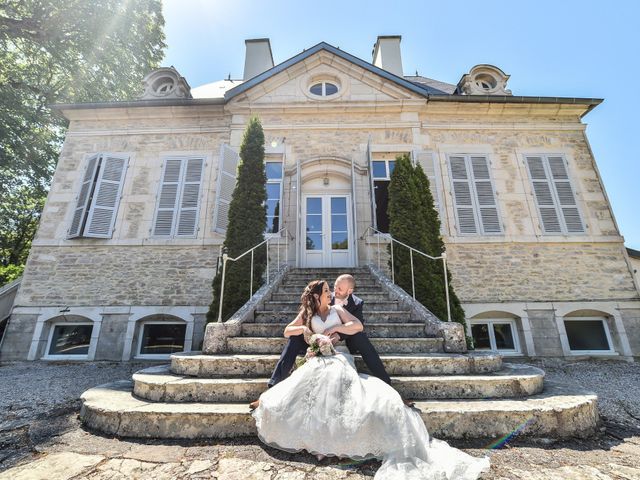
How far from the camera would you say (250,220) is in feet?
19.0

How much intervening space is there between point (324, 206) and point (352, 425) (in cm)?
573

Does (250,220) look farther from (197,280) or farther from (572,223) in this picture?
(572,223)

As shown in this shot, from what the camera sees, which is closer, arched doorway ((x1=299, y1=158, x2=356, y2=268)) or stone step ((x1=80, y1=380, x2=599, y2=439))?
stone step ((x1=80, y1=380, x2=599, y2=439))

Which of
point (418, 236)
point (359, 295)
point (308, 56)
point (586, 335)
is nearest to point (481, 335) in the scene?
point (586, 335)

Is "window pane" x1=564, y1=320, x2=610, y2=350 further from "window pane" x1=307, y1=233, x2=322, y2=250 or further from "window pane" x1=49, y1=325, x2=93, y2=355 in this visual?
"window pane" x1=49, y1=325, x2=93, y2=355

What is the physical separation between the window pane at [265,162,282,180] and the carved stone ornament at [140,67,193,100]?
11.5 feet

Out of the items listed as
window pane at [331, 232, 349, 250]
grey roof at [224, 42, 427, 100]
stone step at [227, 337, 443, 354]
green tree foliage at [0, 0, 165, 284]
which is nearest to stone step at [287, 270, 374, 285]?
window pane at [331, 232, 349, 250]

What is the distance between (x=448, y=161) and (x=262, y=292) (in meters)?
5.61

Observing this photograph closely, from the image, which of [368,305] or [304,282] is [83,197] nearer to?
[304,282]

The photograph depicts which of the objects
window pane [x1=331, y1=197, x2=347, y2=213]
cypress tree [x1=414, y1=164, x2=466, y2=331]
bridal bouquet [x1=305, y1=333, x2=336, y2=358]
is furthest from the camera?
window pane [x1=331, y1=197, x2=347, y2=213]

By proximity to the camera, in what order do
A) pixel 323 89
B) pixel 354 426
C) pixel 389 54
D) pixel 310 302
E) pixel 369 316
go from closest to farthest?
pixel 354 426 → pixel 310 302 → pixel 369 316 → pixel 323 89 → pixel 389 54

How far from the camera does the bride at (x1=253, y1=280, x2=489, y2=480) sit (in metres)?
1.67

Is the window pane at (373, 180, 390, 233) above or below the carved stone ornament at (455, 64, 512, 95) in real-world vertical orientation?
below

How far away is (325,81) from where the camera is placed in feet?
26.9
